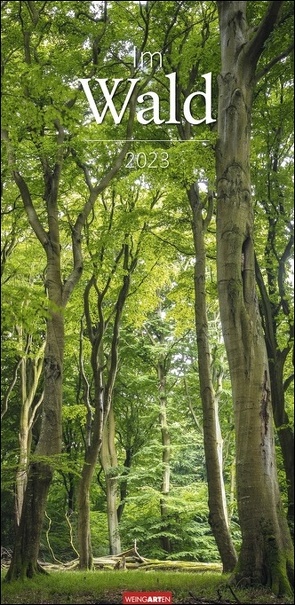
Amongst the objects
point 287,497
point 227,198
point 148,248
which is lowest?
point 287,497

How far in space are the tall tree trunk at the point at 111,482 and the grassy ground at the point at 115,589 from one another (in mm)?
8587

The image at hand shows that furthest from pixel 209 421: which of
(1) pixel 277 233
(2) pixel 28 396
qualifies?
(2) pixel 28 396

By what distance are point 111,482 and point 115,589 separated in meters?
10.5

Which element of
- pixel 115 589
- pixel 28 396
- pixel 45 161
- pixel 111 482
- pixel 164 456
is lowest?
pixel 115 589

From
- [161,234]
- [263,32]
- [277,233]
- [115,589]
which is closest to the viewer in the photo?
[115,589]

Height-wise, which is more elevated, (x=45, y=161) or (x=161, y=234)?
(x=161, y=234)

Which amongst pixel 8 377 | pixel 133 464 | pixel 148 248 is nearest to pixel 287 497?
pixel 148 248

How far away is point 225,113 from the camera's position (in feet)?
29.9

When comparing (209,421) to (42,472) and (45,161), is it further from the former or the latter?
(45,161)

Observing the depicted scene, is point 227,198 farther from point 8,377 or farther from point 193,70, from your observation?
point 8,377

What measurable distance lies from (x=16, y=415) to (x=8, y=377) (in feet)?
5.99

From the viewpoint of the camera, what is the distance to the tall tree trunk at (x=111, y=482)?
1728 centimetres

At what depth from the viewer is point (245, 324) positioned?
830 centimetres

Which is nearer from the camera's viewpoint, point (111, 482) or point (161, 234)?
point (161, 234)
